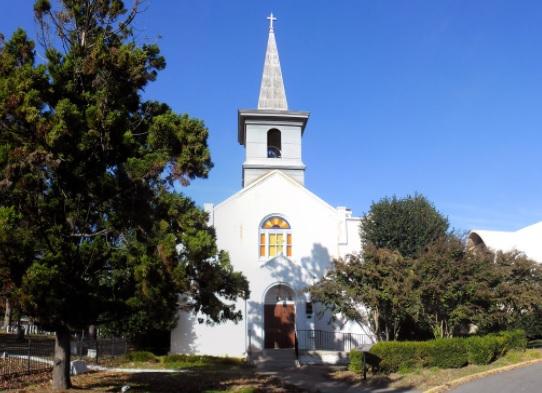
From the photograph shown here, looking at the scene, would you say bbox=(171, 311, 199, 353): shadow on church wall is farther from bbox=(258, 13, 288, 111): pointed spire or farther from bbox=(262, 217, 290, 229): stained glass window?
bbox=(258, 13, 288, 111): pointed spire

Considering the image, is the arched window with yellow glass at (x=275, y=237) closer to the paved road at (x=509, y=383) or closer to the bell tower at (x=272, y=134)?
the bell tower at (x=272, y=134)

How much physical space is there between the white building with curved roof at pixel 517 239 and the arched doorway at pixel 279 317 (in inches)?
766

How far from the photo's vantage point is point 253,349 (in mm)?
25047

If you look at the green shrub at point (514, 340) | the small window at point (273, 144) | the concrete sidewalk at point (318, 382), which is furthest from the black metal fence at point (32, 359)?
the green shrub at point (514, 340)

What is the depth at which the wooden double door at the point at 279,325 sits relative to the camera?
2572 centimetres

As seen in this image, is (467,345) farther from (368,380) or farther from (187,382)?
(187,382)

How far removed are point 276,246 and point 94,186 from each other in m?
16.1

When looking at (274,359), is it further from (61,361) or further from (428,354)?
(61,361)

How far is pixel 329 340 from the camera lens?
2597cm

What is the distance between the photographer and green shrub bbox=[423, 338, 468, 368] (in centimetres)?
1908

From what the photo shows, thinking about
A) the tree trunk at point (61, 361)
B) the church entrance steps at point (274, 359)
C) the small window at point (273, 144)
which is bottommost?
the church entrance steps at point (274, 359)

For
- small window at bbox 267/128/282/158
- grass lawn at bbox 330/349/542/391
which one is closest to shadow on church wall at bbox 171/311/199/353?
grass lawn at bbox 330/349/542/391

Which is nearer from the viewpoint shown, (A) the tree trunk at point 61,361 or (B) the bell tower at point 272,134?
(A) the tree trunk at point 61,361

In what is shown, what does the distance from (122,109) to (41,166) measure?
8.16 feet
